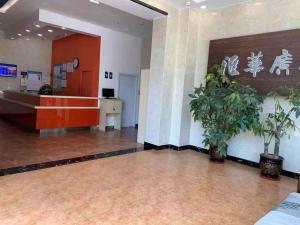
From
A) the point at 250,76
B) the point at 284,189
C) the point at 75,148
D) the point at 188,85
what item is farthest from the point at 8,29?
the point at 284,189

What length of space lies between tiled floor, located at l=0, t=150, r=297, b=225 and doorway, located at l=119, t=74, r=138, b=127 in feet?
15.0

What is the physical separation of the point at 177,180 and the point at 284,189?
1.64m

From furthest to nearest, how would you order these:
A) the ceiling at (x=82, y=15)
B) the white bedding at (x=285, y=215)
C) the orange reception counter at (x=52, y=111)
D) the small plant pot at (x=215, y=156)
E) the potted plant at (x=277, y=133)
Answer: the orange reception counter at (x=52, y=111) < the ceiling at (x=82, y=15) < the small plant pot at (x=215, y=156) < the potted plant at (x=277, y=133) < the white bedding at (x=285, y=215)

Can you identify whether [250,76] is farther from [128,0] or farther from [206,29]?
[128,0]

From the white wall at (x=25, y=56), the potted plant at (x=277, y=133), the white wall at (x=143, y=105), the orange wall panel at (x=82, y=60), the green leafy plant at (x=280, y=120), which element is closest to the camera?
the green leafy plant at (x=280, y=120)

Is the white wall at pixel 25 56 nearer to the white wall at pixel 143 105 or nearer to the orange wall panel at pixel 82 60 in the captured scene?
the orange wall panel at pixel 82 60

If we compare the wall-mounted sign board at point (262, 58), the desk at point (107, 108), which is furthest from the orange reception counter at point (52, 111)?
the wall-mounted sign board at point (262, 58)

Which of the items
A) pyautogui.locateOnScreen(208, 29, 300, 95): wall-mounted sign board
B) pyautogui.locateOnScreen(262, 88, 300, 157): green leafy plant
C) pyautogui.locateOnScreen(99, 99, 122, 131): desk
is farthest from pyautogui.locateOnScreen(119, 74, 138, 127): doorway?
pyautogui.locateOnScreen(262, 88, 300, 157): green leafy plant

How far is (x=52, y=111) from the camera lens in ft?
22.0

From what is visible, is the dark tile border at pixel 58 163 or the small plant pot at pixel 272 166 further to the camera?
the small plant pot at pixel 272 166

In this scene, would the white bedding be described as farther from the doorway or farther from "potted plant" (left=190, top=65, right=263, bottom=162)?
the doorway

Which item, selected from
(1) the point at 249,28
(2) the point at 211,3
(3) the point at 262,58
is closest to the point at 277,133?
(3) the point at 262,58

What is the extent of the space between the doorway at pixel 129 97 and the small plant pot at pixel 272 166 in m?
5.63

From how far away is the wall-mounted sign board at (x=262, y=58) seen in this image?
4297 mm
